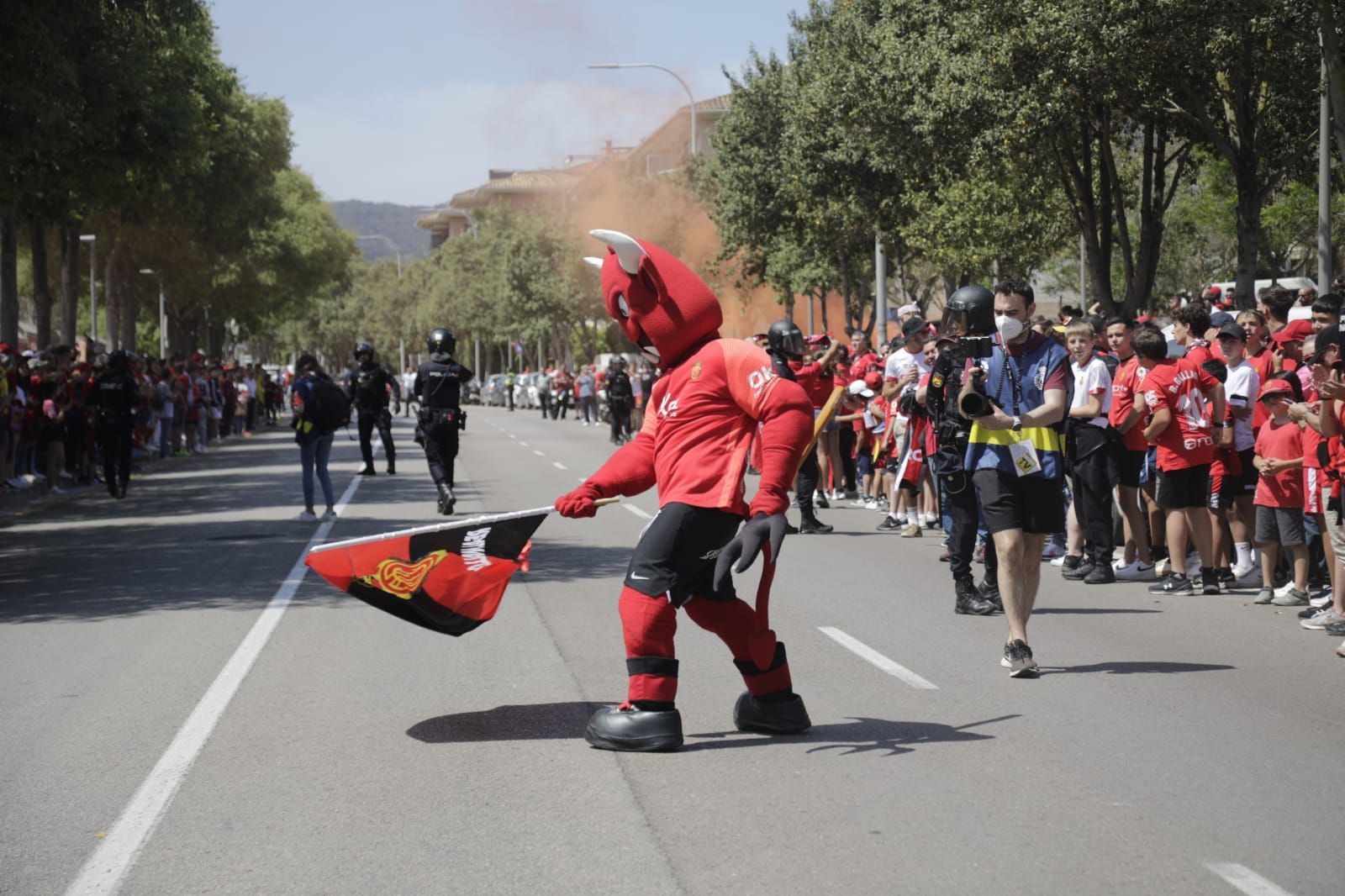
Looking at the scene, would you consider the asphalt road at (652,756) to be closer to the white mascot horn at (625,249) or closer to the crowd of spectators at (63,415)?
the white mascot horn at (625,249)

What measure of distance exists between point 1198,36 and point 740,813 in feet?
64.6

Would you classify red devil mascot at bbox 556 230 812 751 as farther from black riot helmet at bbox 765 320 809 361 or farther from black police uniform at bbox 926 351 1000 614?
black riot helmet at bbox 765 320 809 361

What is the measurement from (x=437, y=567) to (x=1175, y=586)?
652 cm

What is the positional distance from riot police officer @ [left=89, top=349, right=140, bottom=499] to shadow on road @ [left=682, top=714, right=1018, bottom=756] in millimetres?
16823

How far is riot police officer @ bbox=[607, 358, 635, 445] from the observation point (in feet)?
116

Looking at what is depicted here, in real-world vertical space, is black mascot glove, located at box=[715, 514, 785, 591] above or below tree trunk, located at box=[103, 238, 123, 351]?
below

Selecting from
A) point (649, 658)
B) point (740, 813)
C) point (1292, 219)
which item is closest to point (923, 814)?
point (740, 813)

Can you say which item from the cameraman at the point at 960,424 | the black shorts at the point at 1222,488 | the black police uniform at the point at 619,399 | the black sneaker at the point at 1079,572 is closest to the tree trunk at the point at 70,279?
the black police uniform at the point at 619,399

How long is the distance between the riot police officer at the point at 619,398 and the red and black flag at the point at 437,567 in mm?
27784

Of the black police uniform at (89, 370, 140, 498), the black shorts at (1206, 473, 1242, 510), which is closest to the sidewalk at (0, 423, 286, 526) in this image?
the black police uniform at (89, 370, 140, 498)

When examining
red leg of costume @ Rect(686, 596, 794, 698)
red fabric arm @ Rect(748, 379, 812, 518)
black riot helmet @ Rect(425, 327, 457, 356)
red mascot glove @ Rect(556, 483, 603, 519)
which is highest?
black riot helmet @ Rect(425, 327, 457, 356)

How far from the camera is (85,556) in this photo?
15.1 m

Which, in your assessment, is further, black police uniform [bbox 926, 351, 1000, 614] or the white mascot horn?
black police uniform [bbox 926, 351, 1000, 614]

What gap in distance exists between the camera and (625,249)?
6832mm
